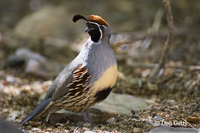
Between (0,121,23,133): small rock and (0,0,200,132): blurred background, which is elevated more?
(0,0,200,132): blurred background

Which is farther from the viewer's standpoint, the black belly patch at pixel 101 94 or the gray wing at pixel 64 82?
the gray wing at pixel 64 82

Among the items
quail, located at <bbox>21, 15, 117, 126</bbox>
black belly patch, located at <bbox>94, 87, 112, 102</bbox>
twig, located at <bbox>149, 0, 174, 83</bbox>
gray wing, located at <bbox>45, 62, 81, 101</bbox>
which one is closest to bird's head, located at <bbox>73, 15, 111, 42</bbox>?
quail, located at <bbox>21, 15, 117, 126</bbox>

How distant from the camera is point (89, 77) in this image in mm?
3559

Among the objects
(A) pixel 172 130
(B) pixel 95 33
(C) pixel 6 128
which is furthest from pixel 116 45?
(C) pixel 6 128

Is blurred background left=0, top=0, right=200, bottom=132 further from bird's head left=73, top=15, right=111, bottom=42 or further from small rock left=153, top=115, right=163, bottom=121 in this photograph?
bird's head left=73, top=15, right=111, bottom=42

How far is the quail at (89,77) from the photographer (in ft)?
11.7

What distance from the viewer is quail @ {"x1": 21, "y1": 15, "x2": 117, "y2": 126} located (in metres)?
3.57

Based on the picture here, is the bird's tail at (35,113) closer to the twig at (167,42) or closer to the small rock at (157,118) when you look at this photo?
the small rock at (157,118)

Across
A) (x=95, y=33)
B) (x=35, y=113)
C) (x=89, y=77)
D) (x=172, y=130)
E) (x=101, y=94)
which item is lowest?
(x=172, y=130)

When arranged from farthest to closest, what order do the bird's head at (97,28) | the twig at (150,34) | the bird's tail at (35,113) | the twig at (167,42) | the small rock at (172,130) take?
the twig at (150,34)
the twig at (167,42)
the bird's tail at (35,113)
the bird's head at (97,28)
the small rock at (172,130)

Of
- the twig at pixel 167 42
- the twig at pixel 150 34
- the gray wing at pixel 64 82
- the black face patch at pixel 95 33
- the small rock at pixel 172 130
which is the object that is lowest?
the small rock at pixel 172 130

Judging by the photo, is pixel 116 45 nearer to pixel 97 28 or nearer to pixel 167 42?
pixel 167 42

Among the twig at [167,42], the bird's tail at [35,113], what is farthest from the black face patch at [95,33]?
the twig at [167,42]

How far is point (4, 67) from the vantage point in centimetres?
690
